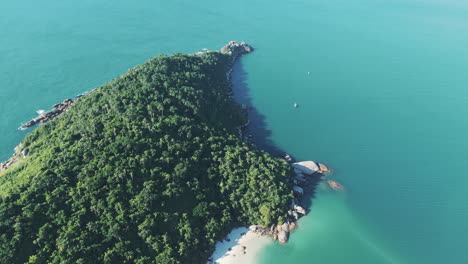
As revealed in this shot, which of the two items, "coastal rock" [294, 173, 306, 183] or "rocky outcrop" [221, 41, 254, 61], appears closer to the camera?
"coastal rock" [294, 173, 306, 183]

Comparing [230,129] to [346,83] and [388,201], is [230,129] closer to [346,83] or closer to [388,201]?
[388,201]

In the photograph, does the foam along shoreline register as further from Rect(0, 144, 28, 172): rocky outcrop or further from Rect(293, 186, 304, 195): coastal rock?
Rect(0, 144, 28, 172): rocky outcrop

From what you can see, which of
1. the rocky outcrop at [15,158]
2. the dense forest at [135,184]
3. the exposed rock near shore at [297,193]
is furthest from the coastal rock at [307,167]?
the rocky outcrop at [15,158]

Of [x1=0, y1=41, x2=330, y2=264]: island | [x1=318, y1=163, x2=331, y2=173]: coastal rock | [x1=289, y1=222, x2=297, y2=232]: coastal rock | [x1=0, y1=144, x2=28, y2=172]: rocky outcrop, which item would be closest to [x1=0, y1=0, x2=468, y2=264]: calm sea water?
[x1=289, y1=222, x2=297, y2=232]: coastal rock

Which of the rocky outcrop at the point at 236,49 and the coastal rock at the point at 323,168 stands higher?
the rocky outcrop at the point at 236,49

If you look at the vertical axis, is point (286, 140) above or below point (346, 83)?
below

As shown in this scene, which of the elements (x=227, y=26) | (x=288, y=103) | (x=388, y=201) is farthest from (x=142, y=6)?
(x=388, y=201)

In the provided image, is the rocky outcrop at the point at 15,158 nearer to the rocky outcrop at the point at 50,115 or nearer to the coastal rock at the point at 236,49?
the rocky outcrop at the point at 50,115
